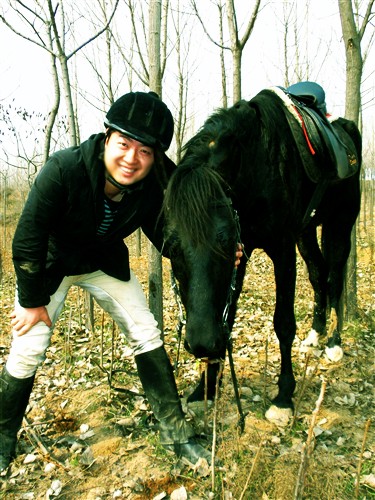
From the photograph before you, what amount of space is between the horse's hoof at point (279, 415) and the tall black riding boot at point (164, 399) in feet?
2.27

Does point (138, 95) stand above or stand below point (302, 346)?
above

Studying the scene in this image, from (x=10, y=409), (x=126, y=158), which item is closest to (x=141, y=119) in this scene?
(x=126, y=158)

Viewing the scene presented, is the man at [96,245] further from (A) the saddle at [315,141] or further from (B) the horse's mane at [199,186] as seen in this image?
(A) the saddle at [315,141]

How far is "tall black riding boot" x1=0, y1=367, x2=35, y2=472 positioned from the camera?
2.52 m

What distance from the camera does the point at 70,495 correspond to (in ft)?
7.82

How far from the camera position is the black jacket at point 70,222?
7.85ft

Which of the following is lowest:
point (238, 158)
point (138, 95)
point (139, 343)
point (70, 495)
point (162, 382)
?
point (70, 495)

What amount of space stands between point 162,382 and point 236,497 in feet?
2.96

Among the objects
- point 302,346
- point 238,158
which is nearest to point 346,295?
point 302,346

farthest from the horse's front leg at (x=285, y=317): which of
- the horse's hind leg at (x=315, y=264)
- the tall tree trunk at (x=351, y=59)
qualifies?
the tall tree trunk at (x=351, y=59)

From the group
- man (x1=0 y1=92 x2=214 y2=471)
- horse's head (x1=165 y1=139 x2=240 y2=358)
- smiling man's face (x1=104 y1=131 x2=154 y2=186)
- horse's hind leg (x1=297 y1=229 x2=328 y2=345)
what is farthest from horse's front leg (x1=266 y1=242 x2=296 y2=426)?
horse's hind leg (x1=297 y1=229 x2=328 y2=345)

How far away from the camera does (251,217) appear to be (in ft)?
10.3

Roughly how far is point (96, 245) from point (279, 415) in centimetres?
189

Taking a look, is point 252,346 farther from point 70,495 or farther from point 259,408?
point 70,495
